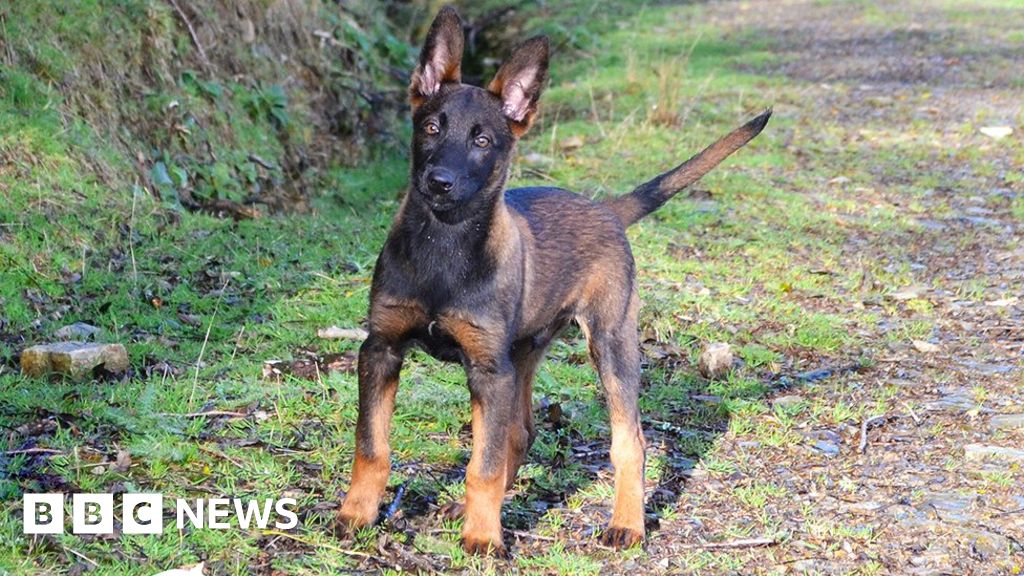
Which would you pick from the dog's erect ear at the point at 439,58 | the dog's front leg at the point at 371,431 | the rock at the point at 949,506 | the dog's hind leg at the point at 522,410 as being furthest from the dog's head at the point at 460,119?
the rock at the point at 949,506

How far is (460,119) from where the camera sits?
14.9ft

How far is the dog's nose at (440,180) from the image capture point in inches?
171

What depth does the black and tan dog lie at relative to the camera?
14.4ft

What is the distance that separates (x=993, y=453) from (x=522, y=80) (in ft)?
8.57

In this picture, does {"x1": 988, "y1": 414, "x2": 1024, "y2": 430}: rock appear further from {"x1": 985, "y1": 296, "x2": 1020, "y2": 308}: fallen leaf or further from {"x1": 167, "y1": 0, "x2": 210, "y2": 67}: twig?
{"x1": 167, "y1": 0, "x2": 210, "y2": 67}: twig

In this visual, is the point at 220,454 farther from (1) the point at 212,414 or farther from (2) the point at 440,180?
(2) the point at 440,180

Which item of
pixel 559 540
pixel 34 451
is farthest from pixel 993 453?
pixel 34 451

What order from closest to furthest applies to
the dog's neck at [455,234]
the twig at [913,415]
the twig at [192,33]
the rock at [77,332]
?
the dog's neck at [455,234] → the twig at [913,415] → the rock at [77,332] → the twig at [192,33]

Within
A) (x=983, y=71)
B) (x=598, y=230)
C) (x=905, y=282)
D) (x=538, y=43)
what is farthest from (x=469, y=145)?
(x=983, y=71)

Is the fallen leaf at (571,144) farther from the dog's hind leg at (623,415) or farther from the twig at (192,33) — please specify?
the dog's hind leg at (623,415)

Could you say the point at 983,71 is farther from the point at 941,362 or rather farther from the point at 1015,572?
the point at 1015,572

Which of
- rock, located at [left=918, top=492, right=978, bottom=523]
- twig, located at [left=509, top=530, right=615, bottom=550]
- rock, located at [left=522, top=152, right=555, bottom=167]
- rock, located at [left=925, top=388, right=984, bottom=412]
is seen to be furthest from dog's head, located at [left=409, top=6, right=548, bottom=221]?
rock, located at [left=522, top=152, right=555, bottom=167]

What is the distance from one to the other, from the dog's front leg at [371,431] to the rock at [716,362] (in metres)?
2.44

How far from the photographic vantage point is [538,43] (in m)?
4.78
